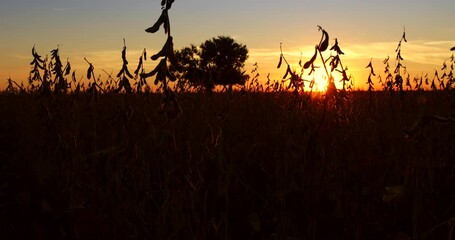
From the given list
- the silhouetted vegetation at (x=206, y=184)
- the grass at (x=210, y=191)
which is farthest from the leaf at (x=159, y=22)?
the grass at (x=210, y=191)

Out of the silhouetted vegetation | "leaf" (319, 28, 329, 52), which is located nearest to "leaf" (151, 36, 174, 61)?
the silhouetted vegetation

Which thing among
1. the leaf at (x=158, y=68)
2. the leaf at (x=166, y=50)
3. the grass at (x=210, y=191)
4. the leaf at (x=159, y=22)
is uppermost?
the leaf at (x=159, y=22)

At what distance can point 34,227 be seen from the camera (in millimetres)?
2336

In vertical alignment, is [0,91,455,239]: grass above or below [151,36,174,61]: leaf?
below

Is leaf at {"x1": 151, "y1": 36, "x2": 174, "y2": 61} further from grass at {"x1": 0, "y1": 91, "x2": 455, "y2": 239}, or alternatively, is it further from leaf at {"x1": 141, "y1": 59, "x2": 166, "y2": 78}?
grass at {"x1": 0, "y1": 91, "x2": 455, "y2": 239}

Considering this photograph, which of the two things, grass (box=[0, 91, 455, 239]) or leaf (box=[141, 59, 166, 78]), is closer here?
leaf (box=[141, 59, 166, 78])

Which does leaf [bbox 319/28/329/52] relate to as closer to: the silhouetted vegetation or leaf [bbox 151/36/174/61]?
the silhouetted vegetation

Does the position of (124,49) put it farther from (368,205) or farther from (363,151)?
(363,151)

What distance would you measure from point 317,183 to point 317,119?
2278 millimetres

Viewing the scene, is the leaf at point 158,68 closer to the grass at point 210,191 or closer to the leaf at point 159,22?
the leaf at point 159,22

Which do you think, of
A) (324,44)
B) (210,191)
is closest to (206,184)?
(210,191)

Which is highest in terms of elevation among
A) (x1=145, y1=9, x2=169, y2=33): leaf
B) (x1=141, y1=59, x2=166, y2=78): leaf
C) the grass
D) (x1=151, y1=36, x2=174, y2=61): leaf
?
(x1=145, y1=9, x2=169, y2=33): leaf

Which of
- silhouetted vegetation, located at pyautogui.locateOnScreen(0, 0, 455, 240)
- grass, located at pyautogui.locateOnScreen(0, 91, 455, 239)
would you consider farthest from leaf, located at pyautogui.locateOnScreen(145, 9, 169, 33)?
grass, located at pyautogui.locateOnScreen(0, 91, 455, 239)

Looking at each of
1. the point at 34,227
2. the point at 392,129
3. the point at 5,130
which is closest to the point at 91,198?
the point at 34,227
